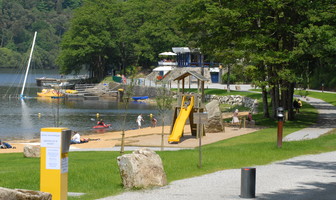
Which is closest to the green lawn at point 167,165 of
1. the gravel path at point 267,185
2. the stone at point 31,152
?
the gravel path at point 267,185

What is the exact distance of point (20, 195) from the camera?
12484 millimetres

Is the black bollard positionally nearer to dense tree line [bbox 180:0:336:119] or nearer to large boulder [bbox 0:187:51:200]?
large boulder [bbox 0:187:51:200]

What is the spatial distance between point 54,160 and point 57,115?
3014 centimetres

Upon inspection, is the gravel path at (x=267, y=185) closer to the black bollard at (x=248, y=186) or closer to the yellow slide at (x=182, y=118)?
the black bollard at (x=248, y=186)

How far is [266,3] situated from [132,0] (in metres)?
98.1

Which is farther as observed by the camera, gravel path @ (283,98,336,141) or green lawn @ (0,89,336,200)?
gravel path @ (283,98,336,141)

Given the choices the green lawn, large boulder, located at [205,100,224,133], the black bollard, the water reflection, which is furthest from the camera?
the water reflection

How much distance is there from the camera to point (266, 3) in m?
41.8

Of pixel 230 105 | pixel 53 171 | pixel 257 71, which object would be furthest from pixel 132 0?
pixel 53 171

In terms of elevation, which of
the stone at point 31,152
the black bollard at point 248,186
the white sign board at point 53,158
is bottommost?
the stone at point 31,152

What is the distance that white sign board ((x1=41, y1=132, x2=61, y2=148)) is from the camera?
14.5 m

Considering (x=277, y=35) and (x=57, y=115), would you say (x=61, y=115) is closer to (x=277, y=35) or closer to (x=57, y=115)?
(x=57, y=115)

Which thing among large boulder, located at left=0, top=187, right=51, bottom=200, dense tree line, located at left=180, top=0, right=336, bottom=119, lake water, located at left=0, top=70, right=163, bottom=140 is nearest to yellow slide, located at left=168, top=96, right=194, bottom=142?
dense tree line, located at left=180, top=0, right=336, bottom=119

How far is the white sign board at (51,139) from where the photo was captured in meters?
14.5
